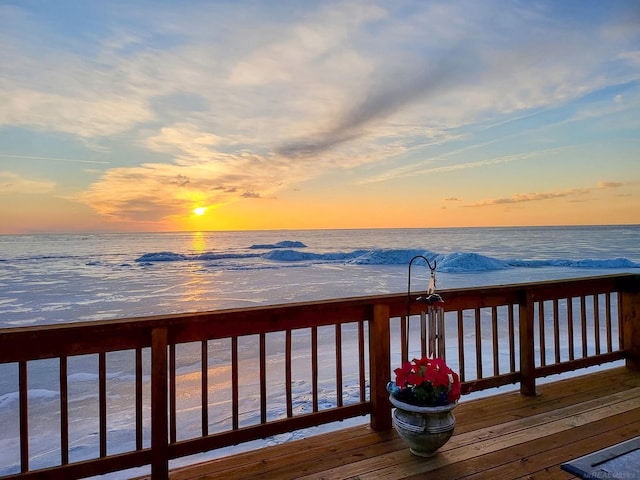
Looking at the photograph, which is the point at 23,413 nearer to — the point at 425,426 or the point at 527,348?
the point at 425,426

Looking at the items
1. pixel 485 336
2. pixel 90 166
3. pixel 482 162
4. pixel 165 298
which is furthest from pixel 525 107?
pixel 165 298

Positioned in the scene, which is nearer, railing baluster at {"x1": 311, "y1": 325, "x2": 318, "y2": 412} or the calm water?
railing baluster at {"x1": 311, "y1": 325, "x2": 318, "y2": 412}

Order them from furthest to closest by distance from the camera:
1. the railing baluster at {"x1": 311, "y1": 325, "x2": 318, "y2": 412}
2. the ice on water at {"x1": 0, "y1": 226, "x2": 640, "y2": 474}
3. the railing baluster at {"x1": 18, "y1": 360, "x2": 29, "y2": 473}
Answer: the ice on water at {"x1": 0, "y1": 226, "x2": 640, "y2": 474} < the railing baluster at {"x1": 311, "y1": 325, "x2": 318, "y2": 412} < the railing baluster at {"x1": 18, "y1": 360, "x2": 29, "y2": 473}

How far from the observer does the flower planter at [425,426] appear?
6.73 ft

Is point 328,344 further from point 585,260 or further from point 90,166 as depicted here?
point 585,260

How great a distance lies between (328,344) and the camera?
20.7 ft

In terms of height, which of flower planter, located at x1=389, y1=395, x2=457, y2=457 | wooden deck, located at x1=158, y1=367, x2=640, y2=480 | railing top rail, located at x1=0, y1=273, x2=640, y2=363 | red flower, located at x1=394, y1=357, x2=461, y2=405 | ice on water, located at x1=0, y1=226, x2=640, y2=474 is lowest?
ice on water, located at x1=0, y1=226, x2=640, y2=474

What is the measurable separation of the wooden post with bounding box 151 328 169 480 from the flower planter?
48.6 inches

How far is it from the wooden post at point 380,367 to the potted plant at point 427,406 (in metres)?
0.37

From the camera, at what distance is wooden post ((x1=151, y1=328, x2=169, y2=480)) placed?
1994 mm

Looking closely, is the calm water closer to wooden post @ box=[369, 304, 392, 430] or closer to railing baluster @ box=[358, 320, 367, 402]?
railing baluster @ box=[358, 320, 367, 402]

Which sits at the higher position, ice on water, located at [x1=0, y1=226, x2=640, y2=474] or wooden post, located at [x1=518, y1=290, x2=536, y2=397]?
wooden post, located at [x1=518, y1=290, x2=536, y2=397]

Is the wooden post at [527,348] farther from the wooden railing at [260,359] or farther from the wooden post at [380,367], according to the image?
the wooden post at [380,367]

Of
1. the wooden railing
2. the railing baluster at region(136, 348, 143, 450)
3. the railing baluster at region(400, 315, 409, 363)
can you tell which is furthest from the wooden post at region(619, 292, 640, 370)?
the railing baluster at region(136, 348, 143, 450)
